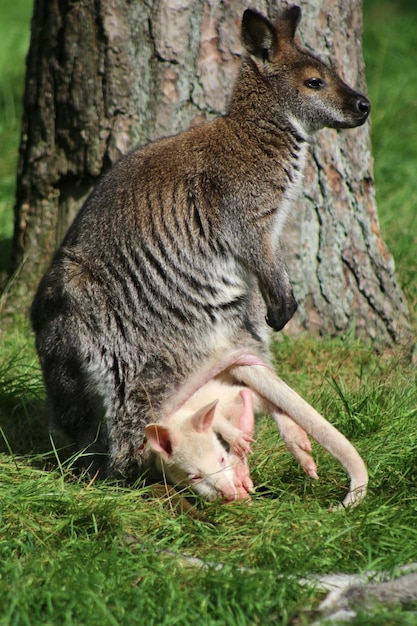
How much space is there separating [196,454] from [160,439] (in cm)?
16

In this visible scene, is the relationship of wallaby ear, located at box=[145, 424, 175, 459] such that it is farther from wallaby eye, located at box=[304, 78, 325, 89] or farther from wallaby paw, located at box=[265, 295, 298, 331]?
wallaby eye, located at box=[304, 78, 325, 89]

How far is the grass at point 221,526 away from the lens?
9.14 ft

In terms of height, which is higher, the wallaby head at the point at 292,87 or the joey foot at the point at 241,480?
the wallaby head at the point at 292,87

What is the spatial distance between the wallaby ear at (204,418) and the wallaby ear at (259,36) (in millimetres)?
1614

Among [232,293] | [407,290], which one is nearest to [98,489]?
[232,293]

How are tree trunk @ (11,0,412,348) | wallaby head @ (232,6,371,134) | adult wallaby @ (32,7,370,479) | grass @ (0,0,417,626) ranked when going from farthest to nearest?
tree trunk @ (11,0,412,348), wallaby head @ (232,6,371,134), adult wallaby @ (32,7,370,479), grass @ (0,0,417,626)

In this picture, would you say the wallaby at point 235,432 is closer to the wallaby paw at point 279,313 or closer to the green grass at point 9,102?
the wallaby paw at point 279,313

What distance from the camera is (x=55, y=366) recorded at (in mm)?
3967

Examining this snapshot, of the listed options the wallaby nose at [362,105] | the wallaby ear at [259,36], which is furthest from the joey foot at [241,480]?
the wallaby ear at [259,36]

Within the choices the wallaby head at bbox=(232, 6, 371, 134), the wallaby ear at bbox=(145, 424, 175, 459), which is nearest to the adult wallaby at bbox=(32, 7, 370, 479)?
the wallaby head at bbox=(232, 6, 371, 134)

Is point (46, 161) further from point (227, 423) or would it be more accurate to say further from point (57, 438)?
point (227, 423)

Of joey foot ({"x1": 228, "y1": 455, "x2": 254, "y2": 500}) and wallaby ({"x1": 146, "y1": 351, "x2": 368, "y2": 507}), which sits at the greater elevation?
wallaby ({"x1": 146, "y1": 351, "x2": 368, "y2": 507})

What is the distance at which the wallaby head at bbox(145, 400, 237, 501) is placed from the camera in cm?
364

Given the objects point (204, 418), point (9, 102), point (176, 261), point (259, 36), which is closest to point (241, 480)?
point (204, 418)
